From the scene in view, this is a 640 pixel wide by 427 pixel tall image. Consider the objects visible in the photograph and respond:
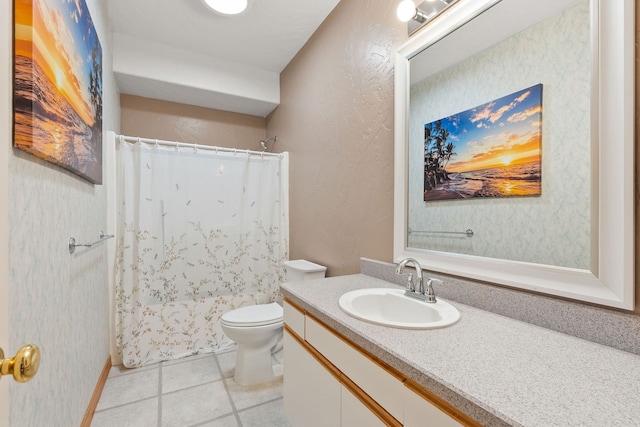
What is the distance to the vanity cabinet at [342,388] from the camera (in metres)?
0.69

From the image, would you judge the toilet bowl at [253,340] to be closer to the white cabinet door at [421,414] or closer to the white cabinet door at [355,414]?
the white cabinet door at [355,414]

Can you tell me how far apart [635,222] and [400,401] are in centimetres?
77

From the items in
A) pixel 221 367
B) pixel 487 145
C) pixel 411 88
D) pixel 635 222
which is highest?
pixel 411 88

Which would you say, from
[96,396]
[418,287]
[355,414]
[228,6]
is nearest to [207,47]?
[228,6]

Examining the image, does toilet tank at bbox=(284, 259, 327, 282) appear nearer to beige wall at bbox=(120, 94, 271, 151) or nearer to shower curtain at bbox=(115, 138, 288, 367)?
shower curtain at bbox=(115, 138, 288, 367)

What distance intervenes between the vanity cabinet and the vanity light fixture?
1.45 metres

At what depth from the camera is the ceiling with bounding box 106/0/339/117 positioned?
2.01 metres

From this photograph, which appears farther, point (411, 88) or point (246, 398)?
point (246, 398)

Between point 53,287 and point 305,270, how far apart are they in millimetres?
1309

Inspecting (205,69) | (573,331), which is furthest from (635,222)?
(205,69)

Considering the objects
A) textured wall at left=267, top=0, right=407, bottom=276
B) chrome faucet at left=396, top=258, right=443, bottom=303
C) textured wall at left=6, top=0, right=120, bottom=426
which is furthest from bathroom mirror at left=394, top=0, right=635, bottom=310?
textured wall at left=6, top=0, right=120, bottom=426

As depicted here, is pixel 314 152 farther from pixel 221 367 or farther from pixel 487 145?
pixel 221 367

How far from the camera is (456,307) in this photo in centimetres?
108

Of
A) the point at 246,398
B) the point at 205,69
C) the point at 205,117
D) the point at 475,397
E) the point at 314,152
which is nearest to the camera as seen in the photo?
the point at 475,397
